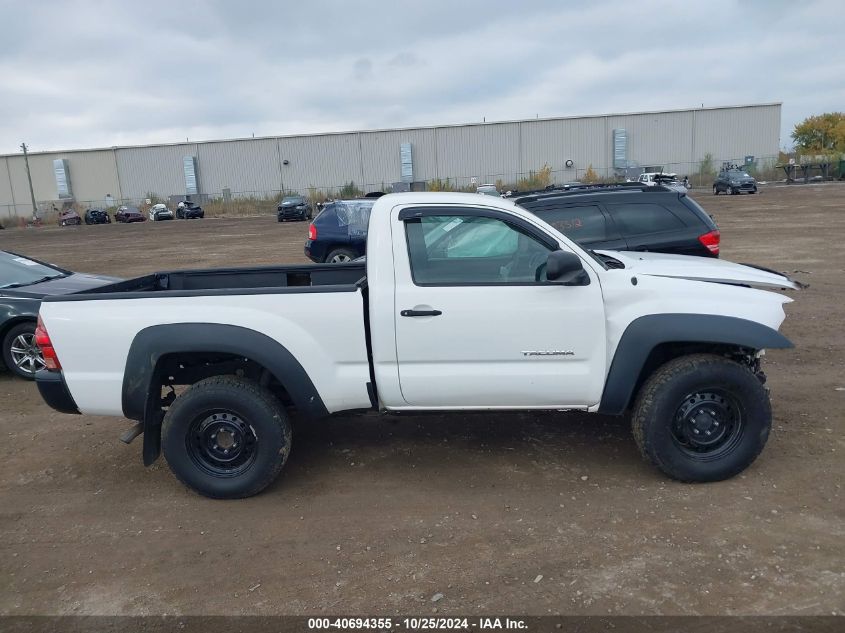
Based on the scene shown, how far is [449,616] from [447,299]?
183 cm

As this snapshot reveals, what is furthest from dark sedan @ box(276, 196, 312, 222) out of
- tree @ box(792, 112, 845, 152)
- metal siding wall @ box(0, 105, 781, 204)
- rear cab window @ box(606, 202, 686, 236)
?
tree @ box(792, 112, 845, 152)

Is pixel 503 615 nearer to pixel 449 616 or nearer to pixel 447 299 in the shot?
pixel 449 616

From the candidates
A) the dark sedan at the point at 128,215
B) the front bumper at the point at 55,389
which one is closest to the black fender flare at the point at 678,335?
the front bumper at the point at 55,389

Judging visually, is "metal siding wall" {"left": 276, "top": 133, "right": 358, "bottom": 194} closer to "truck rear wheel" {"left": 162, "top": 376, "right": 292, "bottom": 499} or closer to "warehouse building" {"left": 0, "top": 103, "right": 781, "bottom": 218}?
"warehouse building" {"left": 0, "top": 103, "right": 781, "bottom": 218}

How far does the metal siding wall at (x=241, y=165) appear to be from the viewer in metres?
67.3

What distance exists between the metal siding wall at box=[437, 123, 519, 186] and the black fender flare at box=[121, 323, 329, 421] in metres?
61.0

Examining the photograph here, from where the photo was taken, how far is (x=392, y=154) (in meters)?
65.9

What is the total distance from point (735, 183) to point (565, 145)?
73.9ft

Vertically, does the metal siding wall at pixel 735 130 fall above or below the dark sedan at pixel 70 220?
above

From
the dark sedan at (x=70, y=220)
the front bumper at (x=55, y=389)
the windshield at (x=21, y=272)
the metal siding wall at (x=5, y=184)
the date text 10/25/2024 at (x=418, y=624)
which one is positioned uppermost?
the metal siding wall at (x=5, y=184)

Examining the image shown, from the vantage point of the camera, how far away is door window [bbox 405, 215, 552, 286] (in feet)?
14.3

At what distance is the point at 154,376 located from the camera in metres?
4.39

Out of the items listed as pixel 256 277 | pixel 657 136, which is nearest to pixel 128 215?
pixel 657 136

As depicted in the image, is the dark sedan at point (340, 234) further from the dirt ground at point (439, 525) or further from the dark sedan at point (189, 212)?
the dark sedan at point (189, 212)
